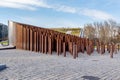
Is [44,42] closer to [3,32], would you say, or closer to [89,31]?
[89,31]

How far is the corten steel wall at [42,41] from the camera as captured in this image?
46.6 ft

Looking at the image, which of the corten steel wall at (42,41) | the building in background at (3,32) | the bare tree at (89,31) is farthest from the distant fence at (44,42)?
the building in background at (3,32)

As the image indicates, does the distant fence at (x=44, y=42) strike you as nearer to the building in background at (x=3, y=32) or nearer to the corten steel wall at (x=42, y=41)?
the corten steel wall at (x=42, y=41)

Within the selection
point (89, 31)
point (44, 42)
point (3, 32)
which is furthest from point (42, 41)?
point (3, 32)

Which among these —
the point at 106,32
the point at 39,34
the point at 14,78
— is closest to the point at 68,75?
the point at 14,78

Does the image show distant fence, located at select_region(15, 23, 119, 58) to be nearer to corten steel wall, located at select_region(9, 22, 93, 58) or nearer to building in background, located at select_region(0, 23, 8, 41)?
corten steel wall, located at select_region(9, 22, 93, 58)

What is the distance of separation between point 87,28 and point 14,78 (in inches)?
1462

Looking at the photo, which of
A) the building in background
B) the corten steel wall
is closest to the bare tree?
the building in background

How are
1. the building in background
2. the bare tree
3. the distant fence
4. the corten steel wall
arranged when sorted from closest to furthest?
the corten steel wall
the distant fence
the bare tree
the building in background

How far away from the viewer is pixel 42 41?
592 inches

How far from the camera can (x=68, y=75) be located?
5.98 m

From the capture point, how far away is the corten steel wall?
46.6 ft

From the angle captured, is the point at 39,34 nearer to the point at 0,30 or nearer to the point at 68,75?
the point at 68,75

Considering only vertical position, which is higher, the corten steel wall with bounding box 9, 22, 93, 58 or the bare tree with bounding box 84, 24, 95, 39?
the bare tree with bounding box 84, 24, 95, 39
